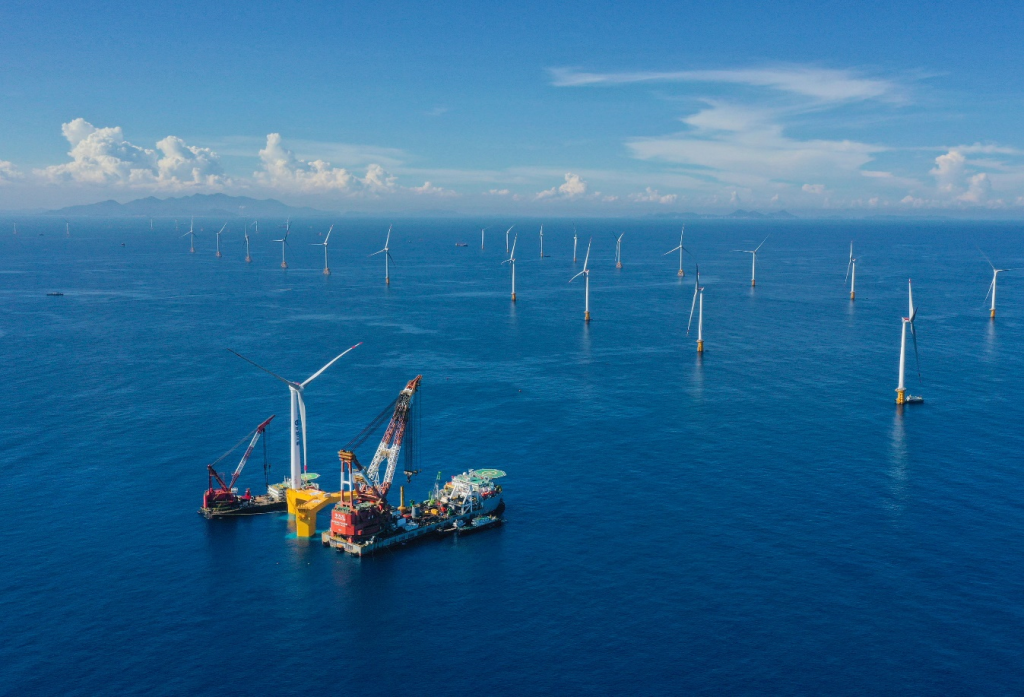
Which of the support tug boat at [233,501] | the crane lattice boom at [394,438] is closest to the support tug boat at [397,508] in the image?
the crane lattice boom at [394,438]

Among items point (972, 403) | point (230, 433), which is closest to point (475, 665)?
point (230, 433)

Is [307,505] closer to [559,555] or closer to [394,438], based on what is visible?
[394,438]

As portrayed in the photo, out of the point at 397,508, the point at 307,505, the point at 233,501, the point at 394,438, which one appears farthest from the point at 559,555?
the point at 233,501

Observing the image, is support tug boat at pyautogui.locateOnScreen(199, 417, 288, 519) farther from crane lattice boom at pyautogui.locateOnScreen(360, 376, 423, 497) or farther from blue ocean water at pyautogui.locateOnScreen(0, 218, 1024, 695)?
crane lattice boom at pyautogui.locateOnScreen(360, 376, 423, 497)

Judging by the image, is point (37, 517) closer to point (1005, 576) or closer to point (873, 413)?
point (1005, 576)

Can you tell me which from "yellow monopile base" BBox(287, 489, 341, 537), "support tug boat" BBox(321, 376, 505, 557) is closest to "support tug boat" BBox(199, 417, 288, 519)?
"yellow monopile base" BBox(287, 489, 341, 537)

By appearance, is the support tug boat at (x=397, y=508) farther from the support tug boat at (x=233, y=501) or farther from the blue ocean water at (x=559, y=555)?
the support tug boat at (x=233, y=501)
